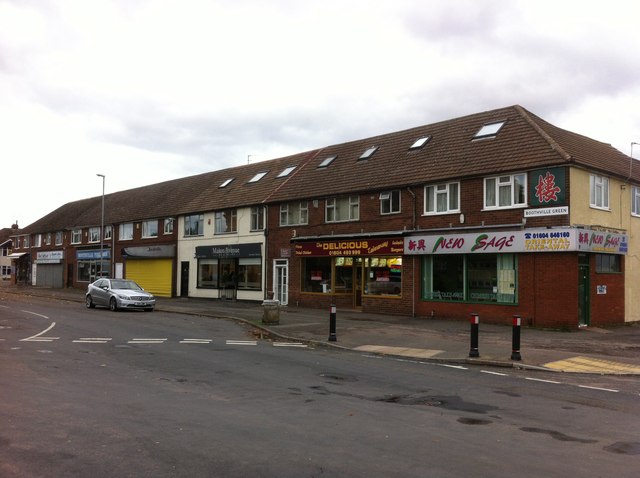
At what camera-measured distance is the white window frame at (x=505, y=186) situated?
19.3 m

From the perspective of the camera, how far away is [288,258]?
28344mm

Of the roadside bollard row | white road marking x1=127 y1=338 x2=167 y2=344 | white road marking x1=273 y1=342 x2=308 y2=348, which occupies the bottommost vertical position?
white road marking x1=273 y1=342 x2=308 y2=348

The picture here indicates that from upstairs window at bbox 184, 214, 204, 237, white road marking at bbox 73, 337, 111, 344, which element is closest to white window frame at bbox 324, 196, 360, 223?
upstairs window at bbox 184, 214, 204, 237

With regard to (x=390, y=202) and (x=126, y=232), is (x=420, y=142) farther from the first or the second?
(x=126, y=232)

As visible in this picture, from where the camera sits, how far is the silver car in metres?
24.8

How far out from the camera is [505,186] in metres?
19.9

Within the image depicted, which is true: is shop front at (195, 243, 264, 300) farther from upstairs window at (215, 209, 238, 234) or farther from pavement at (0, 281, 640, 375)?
pavement at (0, 281, 640, 375)

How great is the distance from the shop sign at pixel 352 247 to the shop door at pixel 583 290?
6.71 metres

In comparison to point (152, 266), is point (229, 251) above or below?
above

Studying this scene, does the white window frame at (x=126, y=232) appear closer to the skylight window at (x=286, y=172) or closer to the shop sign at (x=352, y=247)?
the skylight window at (x=286, y=172)

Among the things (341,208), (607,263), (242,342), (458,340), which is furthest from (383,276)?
(242,342)

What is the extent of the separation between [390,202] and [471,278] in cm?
498

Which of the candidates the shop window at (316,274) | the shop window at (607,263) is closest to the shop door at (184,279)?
the shop window at (316,274)

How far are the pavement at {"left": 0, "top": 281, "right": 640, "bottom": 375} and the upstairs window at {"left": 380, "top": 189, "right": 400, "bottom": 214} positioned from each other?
4.44 meters
